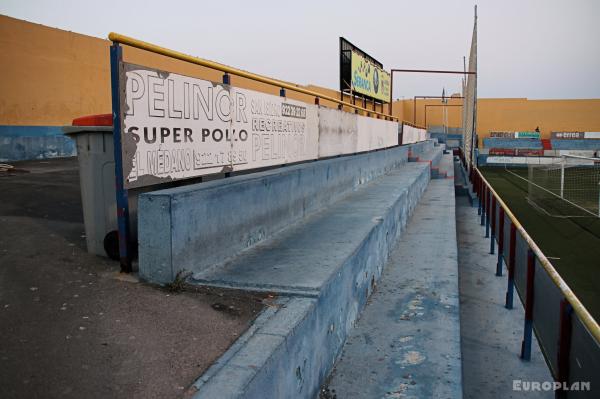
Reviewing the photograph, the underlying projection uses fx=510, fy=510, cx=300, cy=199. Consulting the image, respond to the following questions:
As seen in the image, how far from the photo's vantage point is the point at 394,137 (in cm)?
1938

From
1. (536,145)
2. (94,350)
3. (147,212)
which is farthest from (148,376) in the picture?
(536,145)

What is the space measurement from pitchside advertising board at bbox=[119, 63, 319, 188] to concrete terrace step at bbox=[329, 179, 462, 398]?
6.58ft

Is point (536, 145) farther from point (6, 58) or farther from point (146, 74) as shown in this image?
point (146, 74)

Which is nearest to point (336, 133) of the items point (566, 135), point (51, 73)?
point (51, 73)

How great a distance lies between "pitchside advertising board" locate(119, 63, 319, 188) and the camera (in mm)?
3670

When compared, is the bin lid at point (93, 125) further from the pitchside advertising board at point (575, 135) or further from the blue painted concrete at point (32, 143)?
the pitchside advertising board at point (575, 135)

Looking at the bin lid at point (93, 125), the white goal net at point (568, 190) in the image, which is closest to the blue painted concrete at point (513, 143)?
the white goal net at point (568, 190)

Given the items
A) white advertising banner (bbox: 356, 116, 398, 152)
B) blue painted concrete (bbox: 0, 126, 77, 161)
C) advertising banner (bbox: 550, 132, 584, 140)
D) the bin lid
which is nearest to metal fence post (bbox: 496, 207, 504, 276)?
white advertising banner (bbox: 356, 116, 398, 152)

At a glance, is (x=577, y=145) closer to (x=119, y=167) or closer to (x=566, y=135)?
(x=566, y=135)

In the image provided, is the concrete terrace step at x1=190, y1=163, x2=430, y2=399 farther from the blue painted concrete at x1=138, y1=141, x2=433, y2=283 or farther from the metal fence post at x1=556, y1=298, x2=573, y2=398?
the metal fence post at x1=556, y1=298, x2=573, y2=398

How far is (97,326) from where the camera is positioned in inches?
111

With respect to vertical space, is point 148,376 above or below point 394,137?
below

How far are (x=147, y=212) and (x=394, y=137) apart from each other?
16655 mm

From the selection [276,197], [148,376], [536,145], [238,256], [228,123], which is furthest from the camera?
[536,145]
